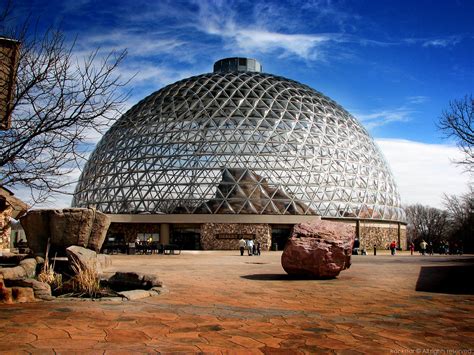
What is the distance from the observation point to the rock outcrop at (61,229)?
1477 cm

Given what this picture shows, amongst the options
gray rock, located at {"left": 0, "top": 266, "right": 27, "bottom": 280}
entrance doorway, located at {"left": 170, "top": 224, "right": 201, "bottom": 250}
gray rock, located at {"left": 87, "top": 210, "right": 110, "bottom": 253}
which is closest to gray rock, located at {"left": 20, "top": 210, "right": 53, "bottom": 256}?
gray rock, located at {"left": 87, "top": 210, "right": 110, "bottom": 253}

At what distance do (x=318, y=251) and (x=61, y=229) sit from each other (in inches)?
321

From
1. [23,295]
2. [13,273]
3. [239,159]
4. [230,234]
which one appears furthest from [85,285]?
[239,159]

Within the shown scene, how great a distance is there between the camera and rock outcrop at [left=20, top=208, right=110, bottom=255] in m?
14.8

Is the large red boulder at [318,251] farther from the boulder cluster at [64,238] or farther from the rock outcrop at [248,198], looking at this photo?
the rock outcrop at [248,198]

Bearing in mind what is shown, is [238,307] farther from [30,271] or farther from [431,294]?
[30,271]

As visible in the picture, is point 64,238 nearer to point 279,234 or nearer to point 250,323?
point 250,323

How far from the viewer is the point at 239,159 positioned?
42.4 m

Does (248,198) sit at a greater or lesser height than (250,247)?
greater

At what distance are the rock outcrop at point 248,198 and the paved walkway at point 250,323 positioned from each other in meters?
29.3

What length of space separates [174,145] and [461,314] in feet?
123

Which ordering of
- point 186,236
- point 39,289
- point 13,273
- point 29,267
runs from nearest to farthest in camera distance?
point 39,289
point 13,273
point 29,267
point 186,236

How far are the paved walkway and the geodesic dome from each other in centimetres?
3041

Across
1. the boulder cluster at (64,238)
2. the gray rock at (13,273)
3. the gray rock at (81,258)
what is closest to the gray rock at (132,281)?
the boulder cluster at (64,238)
